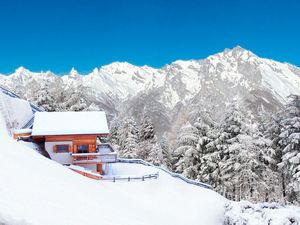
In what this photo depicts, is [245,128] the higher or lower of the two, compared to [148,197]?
higher

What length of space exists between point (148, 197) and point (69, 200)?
44.5ft

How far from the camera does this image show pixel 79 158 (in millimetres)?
32844

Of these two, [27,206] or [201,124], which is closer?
[27,206]

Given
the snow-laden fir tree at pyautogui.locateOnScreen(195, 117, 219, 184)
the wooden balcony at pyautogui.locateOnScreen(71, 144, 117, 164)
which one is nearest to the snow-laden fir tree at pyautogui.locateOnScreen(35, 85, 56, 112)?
the wooden balcony at pyautogui.locateOnScreen(71, 144, 117, 164)

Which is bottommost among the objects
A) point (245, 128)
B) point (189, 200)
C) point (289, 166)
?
point (189, 200)

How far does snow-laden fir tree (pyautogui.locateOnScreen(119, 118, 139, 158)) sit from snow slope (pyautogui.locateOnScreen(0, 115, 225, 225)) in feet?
55.0

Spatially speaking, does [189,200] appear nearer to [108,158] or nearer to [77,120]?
[108,158]

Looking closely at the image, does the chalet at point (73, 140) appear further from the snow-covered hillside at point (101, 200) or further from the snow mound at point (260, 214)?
the snow mound at point (260, 214)

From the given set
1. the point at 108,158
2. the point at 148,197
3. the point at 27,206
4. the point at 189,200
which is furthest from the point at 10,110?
the point at 27,206

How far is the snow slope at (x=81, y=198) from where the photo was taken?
1267 centimetres

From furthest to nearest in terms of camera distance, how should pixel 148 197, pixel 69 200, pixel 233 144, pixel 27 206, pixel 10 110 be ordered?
1. pixel 10 110
2. pixel 233 144
3. pixel 148 197
4. pixel 69 200
5. pixel 27 206

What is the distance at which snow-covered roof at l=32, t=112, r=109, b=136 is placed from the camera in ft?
107

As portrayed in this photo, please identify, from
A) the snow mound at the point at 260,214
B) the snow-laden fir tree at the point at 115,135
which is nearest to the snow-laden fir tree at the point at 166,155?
the snow-laden fir tree at the point at 115,135

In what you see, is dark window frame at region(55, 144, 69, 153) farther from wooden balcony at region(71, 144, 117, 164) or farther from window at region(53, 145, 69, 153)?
wooden balcony at region(71, 144, 117, 164)
